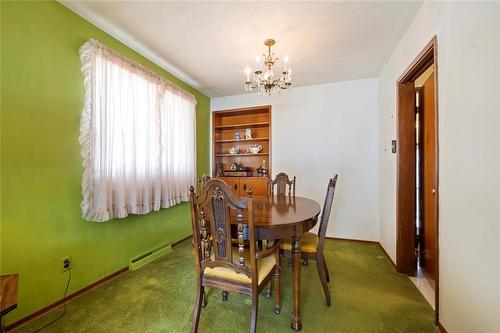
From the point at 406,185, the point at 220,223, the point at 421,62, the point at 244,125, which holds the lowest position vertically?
the point at 220,223

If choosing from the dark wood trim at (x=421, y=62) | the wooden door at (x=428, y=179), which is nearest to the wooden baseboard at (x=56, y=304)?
the wooden door at (x=428, y=179)

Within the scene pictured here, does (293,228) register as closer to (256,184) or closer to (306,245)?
(306,245)

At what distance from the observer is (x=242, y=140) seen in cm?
407

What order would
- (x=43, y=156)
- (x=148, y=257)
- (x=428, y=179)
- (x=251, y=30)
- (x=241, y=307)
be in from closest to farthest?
(x=43, y=156), (x=241, y=307), (x=251, y=30), (x=428, y=179), (x=148, y=257)

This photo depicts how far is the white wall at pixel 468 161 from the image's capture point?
1039 mm

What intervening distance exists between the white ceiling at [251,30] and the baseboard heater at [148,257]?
2454 millimetres

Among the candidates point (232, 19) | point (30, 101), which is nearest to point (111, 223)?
point (30, 101)

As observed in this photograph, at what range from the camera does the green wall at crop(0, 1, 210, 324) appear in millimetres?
1482

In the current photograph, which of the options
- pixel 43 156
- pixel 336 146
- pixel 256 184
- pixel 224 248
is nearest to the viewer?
pixel 224 248

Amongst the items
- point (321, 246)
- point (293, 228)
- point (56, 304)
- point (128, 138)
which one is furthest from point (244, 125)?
point (56, 304)

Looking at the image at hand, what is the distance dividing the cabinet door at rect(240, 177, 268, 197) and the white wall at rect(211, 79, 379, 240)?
320mm

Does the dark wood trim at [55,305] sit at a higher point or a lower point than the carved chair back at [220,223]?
lower

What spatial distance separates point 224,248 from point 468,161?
1.54 meters

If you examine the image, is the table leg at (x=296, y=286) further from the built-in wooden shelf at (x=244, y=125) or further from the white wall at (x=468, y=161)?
the built-in wooden shelf at (x=244, y=125)
